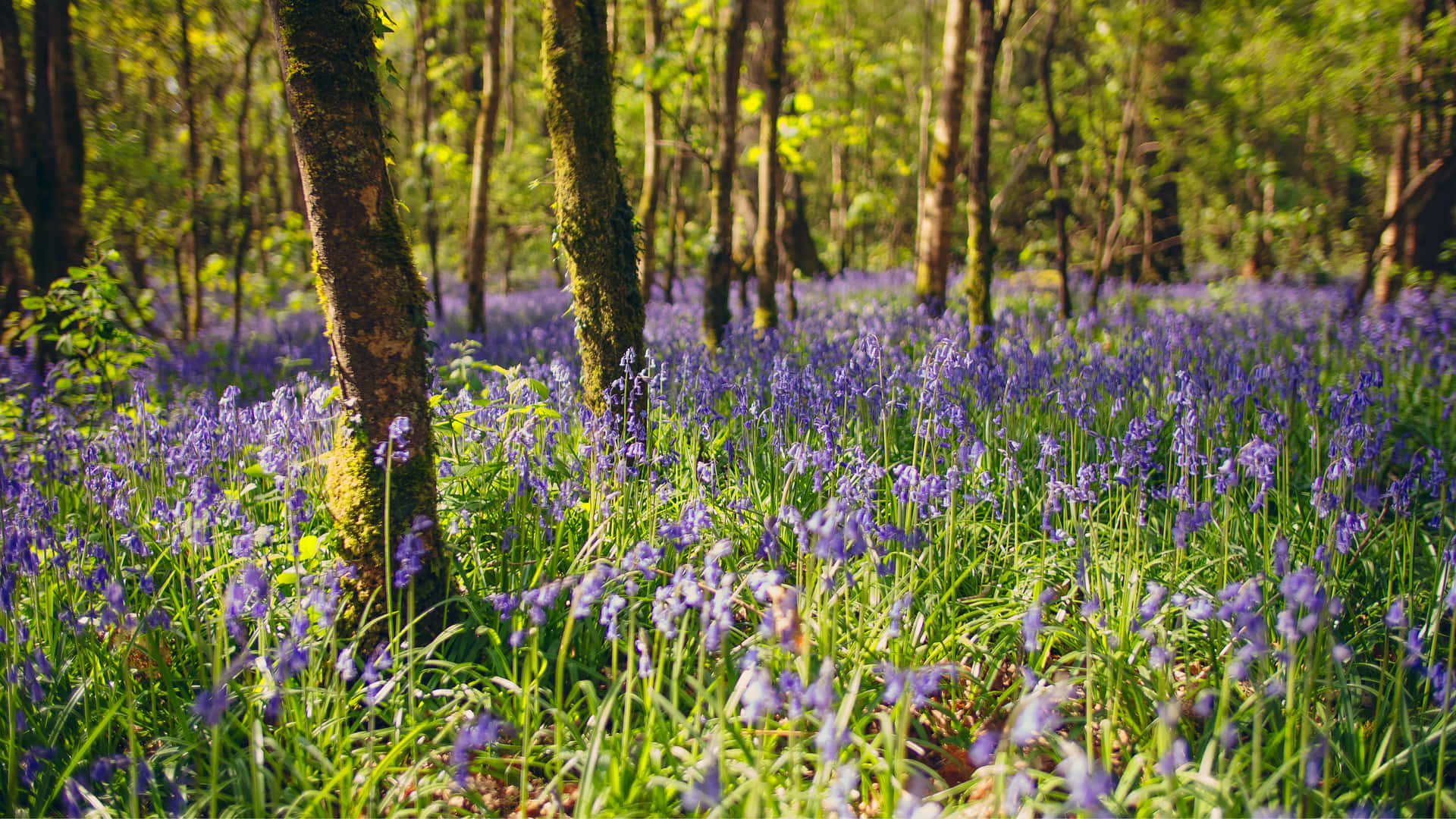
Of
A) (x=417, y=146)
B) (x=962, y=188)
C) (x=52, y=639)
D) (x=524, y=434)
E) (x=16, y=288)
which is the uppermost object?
(x=962, y=188)

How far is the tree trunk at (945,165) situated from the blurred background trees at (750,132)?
0.30ft

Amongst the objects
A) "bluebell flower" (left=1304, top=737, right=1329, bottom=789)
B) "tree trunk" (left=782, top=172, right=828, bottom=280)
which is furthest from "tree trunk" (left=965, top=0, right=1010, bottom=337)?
"tree trunk" (left=782, top=172, right=828, bottom=280)

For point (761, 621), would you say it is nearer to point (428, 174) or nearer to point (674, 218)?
point (674, 218)

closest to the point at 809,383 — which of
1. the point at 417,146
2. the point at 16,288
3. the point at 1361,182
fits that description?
the point at 417,146

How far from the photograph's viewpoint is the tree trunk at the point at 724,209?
7777mm

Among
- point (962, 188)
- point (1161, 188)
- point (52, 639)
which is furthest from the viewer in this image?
point (962, 188)

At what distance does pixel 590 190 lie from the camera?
12.7 ft

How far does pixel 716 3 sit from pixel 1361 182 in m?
22.7

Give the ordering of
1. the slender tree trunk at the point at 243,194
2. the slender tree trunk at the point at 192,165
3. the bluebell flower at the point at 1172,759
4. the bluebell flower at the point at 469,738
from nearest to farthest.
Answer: the bluebell flower at the point at 1172,759 → the bluebell flower at the point at 469,738 → the slender tree trunk at the point at 192,165 → the slender tree trunk at the point at 243,194

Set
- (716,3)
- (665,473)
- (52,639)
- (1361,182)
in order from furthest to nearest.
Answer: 1. (1361,182)
2. (716,3)
3. (665,473)
4. (52,639)

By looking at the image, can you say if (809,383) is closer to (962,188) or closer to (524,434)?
(524,434)

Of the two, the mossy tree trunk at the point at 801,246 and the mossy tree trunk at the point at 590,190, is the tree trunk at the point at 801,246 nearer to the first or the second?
the mossy tree trunk at the point at 801,246

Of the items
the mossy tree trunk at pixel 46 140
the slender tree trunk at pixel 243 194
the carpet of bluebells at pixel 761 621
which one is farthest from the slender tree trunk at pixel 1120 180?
the slender tree trunk at pixel 243 194

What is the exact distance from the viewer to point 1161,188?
1625cm
